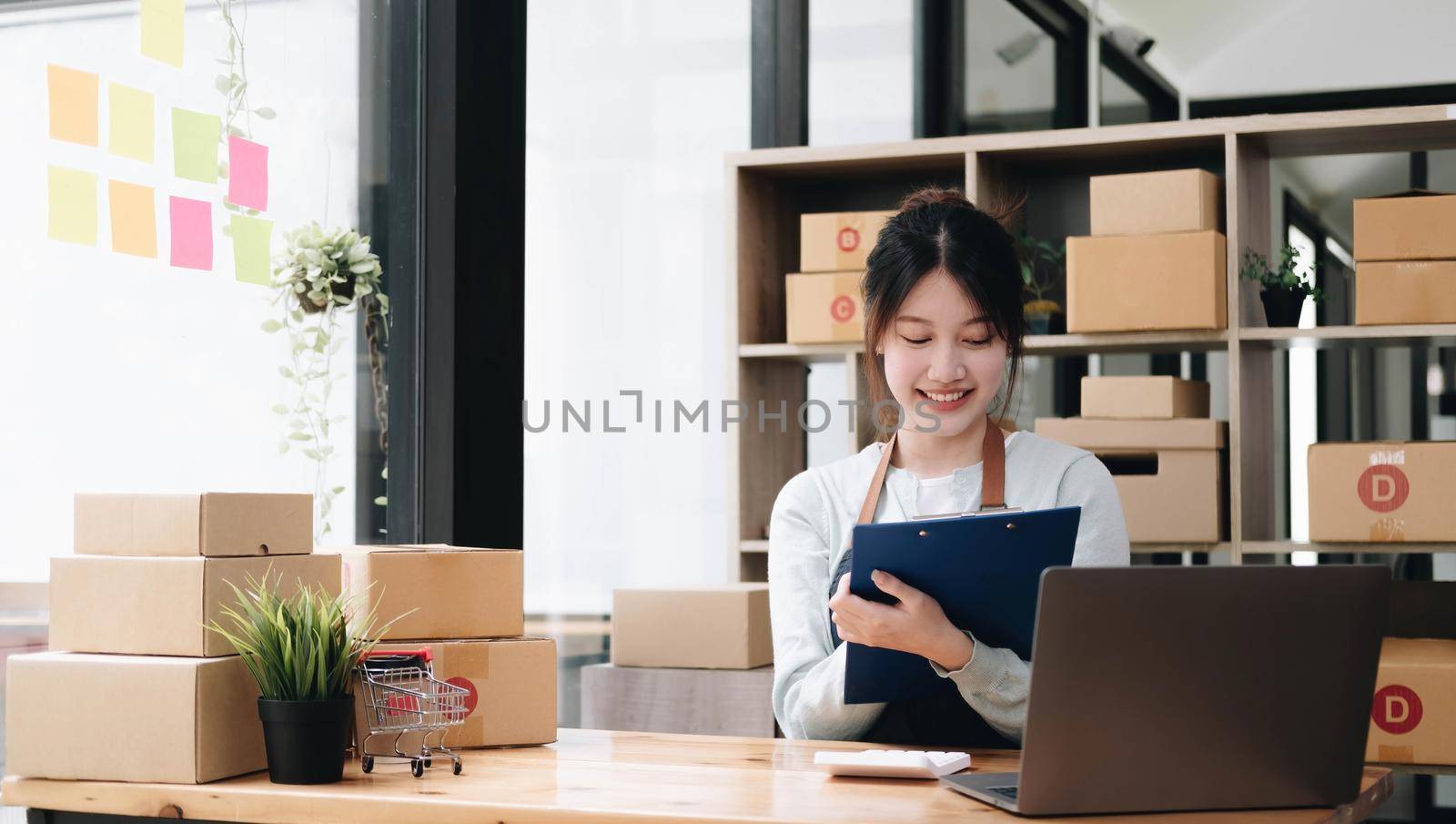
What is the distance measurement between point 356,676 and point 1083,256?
1937mm

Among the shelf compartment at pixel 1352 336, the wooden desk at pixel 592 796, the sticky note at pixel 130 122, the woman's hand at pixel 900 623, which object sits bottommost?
the wooden desk at pixel 592 796

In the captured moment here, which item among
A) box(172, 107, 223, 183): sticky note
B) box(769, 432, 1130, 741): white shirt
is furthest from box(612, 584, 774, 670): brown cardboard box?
box(172, 107, 223, 183): sticky note

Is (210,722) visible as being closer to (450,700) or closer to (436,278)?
(450,700)

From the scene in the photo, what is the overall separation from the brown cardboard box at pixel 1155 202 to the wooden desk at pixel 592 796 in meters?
1.60

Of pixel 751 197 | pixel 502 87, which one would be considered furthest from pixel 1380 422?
pixel 502 87

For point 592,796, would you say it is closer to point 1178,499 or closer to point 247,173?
point 247,173

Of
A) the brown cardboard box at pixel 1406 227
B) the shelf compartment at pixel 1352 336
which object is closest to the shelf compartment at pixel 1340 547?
the shelf compartment at pixel 1352 336

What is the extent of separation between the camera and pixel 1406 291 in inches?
116

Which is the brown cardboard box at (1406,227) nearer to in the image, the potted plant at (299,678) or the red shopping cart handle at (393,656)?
the red shopping cart handle at (393,656)

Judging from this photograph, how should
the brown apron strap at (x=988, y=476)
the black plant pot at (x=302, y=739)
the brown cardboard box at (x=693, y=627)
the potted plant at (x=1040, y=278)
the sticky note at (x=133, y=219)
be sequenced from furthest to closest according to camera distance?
the potted plant at (x=1040, y=278) → the brown cardboard box at (x=693, y=627) → the brown apron strap at (x=988, y=476) → the sticky note at (x=133, y=219) → the black plant pot at (x=302, y=739)

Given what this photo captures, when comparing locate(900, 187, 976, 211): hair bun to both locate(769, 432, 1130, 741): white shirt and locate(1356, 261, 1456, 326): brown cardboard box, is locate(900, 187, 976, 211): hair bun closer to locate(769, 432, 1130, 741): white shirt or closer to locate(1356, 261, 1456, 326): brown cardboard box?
locate(769, 432, 1130, 741): white shirt

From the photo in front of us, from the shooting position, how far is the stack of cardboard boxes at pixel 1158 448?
3.06m

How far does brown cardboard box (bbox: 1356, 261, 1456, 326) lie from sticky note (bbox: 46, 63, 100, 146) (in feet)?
7.77

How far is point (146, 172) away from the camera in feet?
6.53
